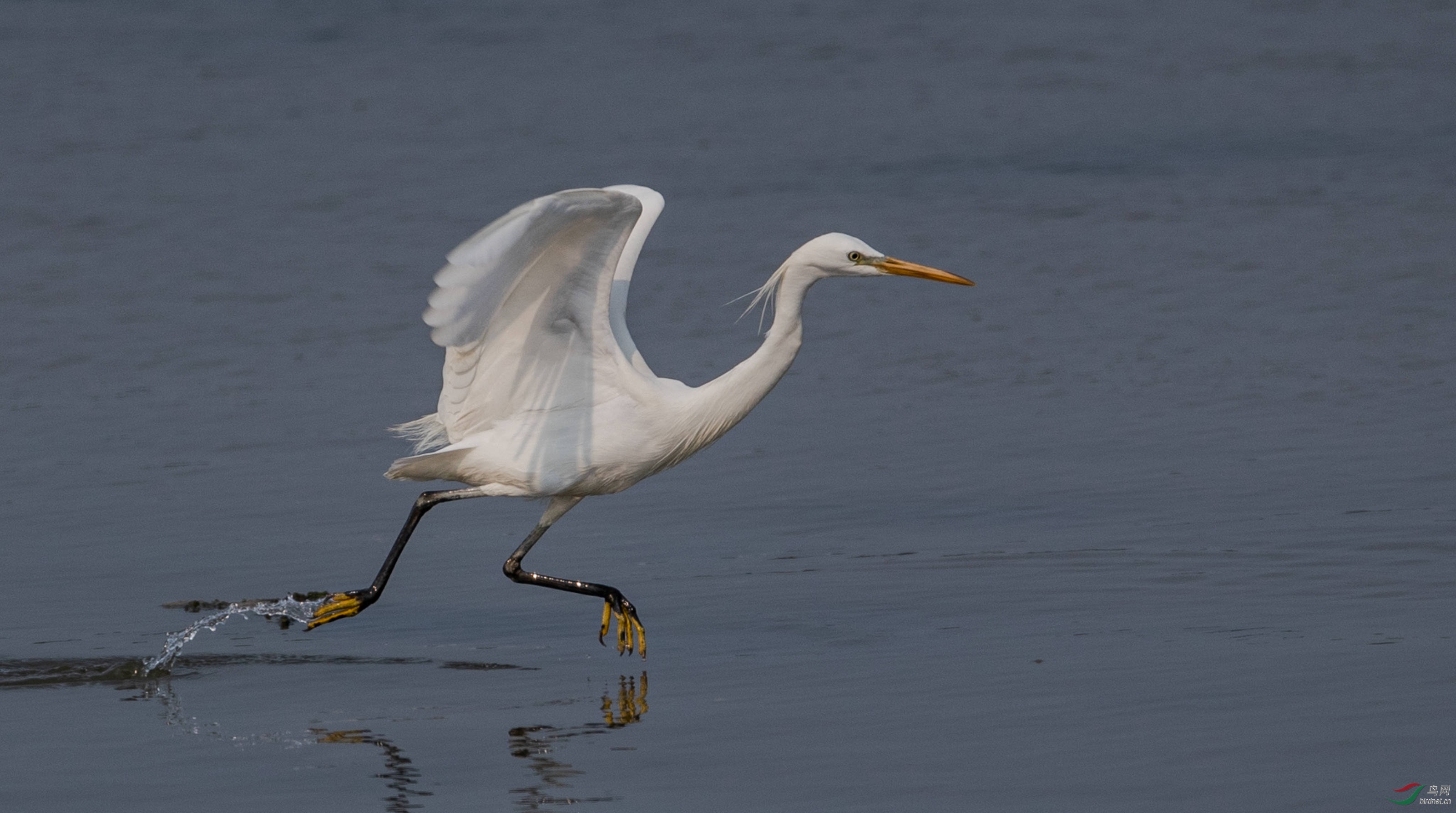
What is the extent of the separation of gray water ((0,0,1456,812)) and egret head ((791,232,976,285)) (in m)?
1.37

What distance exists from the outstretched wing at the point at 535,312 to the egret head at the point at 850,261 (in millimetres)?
781

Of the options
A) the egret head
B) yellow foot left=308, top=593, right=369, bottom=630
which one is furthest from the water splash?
the egret head

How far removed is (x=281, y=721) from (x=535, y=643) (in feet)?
4.31

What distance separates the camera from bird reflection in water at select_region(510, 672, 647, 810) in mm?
5914

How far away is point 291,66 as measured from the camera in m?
22.4

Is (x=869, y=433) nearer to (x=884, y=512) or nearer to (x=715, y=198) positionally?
(x=884, y=512)

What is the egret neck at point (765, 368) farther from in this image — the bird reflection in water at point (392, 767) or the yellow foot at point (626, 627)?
the bird reflection in water at point (392, 767)

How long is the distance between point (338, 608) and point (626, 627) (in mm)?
1241

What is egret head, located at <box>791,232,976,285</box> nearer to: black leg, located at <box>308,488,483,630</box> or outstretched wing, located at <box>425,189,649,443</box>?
outstretched wing, located at <box>425,189,649,443</box>

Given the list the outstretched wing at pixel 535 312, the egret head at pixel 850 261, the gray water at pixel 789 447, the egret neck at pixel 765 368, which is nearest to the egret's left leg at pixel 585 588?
the gray water at pixel 789 447

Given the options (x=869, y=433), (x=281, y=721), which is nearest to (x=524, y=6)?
(x=869, y=433)

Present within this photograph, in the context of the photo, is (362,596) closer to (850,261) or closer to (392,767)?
(392,767)

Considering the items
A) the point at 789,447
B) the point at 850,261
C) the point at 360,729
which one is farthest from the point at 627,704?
the point at 789,447

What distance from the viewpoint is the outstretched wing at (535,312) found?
639 cm
